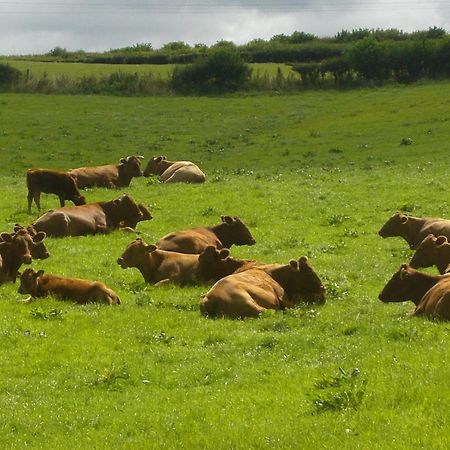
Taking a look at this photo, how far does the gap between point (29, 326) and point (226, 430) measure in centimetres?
556

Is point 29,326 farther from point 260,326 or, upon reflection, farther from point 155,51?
point 155,51

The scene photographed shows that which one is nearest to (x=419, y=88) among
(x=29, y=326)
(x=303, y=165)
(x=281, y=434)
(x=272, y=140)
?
(x=272, y=140)

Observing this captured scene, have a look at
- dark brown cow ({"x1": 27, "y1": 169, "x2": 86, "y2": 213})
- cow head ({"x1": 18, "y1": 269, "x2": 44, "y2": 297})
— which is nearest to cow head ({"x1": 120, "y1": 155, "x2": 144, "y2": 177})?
dark brown cow ({"x1": 27, "y1": 169, "x2": 86, "y2": 213})

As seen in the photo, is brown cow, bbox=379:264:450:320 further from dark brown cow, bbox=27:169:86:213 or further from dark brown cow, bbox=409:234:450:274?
dark brown cow, bbox=27:169:86:213

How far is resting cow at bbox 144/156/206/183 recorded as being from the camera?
108 feet

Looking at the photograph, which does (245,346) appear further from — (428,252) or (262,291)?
(428,252)

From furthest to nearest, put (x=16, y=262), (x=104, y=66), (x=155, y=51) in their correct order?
1. (x=155, y=51)
2. (x=104, y=66)
3. (x=16, y=262)

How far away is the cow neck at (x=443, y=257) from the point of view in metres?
16.7

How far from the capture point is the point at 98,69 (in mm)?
76812

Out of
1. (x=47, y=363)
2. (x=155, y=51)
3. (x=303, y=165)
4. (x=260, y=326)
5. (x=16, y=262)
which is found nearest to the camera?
(x=47, y=363)

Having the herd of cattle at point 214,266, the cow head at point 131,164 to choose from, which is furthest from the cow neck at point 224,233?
the cow head at point 131,164

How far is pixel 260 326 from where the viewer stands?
13.2 m

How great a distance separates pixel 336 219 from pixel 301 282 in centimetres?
899

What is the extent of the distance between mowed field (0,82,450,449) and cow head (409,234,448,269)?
40.2 inches
